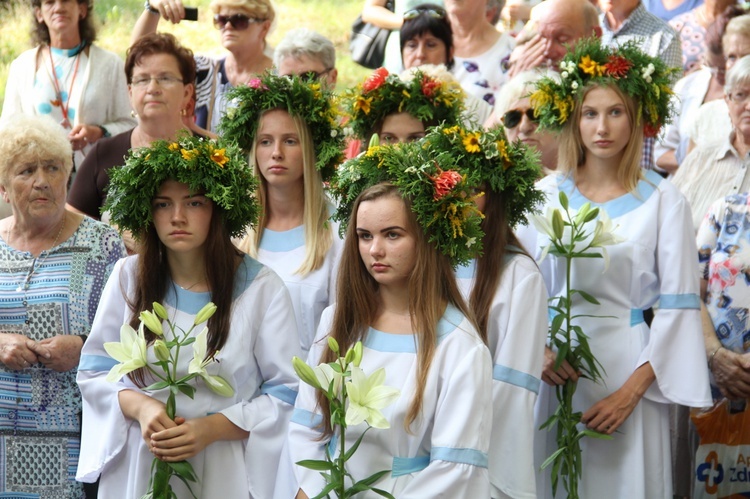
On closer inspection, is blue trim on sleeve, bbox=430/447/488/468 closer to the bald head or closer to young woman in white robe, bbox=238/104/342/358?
young woman in white robe, bbox=238/104/342/358

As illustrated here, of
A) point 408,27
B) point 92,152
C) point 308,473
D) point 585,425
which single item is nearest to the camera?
point 308,473

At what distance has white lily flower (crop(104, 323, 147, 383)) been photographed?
3795 mm

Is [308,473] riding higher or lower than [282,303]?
lower

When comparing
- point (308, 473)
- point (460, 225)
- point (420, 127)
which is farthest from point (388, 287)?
point (420, 127)

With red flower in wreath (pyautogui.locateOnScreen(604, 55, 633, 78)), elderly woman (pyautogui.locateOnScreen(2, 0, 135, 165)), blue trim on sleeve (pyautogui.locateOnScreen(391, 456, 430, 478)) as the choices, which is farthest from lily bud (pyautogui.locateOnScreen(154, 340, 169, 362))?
elderly woman (pyautogui.locateOnScreen(2, 0, 135, 165))

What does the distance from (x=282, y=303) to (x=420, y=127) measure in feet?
4.51

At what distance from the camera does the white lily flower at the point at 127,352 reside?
3.79 metres

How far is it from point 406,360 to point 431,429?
0.24m

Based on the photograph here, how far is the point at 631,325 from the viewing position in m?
4.74

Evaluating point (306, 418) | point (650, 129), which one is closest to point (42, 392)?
point (306, 418)

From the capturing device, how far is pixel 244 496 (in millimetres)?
4051

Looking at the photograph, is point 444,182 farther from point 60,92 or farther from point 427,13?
point 60,92

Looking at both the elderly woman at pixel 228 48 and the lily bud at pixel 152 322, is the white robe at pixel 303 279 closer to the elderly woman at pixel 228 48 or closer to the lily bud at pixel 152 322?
the lily bud at pixel 152 322

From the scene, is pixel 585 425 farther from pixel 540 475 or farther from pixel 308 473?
pixel 308 473
